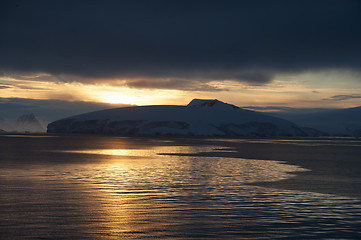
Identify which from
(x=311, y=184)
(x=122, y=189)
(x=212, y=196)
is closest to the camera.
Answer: (x=212, y=196)

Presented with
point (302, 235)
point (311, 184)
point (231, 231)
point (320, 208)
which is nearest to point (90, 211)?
point (231, 231)

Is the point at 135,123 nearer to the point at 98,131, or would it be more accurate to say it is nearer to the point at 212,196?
the point at 98,131

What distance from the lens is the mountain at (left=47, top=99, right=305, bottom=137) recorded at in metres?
161

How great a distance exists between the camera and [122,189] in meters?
Result: 16.7

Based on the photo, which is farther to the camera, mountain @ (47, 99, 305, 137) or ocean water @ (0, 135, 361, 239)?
mountain @ (47, 99, 305, 137)

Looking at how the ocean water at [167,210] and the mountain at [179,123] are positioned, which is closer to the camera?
the ocean water at [167,210]

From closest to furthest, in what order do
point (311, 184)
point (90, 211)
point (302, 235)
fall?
point (302, 235), point (90, 211), point (311, 184)

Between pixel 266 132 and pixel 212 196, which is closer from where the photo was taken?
pixel 212 196

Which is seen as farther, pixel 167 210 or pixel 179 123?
pixel 179 123

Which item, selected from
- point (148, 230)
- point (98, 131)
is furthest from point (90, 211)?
point (98, 131)

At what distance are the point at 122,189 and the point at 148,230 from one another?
7037mm

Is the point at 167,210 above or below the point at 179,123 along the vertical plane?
above

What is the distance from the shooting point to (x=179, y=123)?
162 meters

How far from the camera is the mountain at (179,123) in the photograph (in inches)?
6329
